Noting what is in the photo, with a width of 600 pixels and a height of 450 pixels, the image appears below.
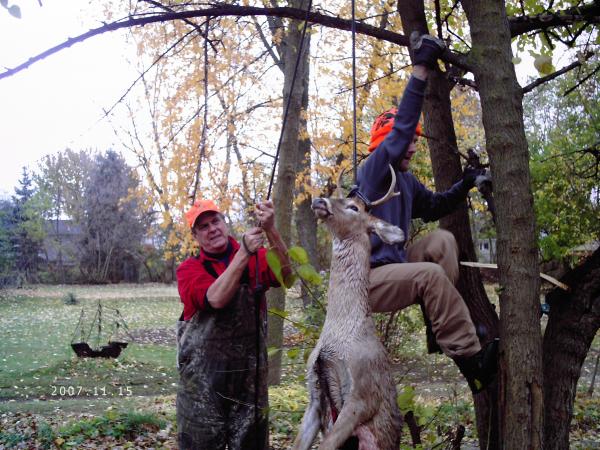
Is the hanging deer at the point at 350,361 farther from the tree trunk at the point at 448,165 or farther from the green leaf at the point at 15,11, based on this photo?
the tree trunk at the point at 448,165

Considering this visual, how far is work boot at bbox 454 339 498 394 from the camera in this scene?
322 cm

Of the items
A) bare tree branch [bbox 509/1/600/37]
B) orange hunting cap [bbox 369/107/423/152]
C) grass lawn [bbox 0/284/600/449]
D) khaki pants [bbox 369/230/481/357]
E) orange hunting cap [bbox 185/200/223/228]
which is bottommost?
grass lawn [bbox 0/284/600/449]

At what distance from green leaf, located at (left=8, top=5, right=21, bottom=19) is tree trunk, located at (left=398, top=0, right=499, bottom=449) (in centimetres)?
266

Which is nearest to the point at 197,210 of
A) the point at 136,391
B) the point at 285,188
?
the point at 285,188

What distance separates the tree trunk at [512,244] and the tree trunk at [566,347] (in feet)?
4.12

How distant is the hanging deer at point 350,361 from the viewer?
236 cm

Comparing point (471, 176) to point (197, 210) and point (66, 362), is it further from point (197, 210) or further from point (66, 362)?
point (66, 362)

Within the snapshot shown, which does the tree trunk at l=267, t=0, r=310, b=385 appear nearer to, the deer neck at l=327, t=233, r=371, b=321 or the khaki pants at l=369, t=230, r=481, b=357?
the khaki pants at l=369, t=230, r=481, b=357

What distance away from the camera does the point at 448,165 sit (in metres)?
4.53

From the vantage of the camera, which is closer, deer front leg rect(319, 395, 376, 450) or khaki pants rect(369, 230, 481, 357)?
deer front leg rect(319, 395, 376, 450)

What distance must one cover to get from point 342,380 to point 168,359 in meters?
13.3

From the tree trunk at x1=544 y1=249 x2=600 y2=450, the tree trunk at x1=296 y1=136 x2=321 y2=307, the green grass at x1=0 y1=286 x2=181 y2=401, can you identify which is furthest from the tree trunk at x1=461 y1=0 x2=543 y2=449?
the tree trunk at x1=296 y1=136 x2=321 y2=307

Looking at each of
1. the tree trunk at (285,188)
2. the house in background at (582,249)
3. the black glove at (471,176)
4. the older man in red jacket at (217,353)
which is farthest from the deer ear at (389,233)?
the house in background at (582,249)

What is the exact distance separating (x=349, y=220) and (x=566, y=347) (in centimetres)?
239
